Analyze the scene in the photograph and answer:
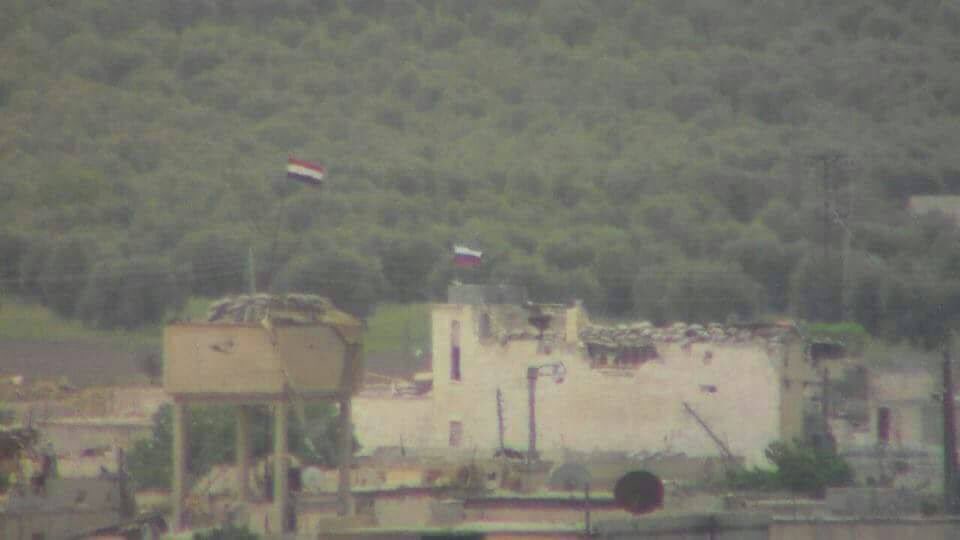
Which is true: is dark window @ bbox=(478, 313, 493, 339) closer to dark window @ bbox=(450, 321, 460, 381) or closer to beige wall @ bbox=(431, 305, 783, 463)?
beige wall @ bbox=(431, 305, 783, 463)

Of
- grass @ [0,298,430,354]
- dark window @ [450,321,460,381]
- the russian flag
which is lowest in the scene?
dark window @ [450,321,460,381]

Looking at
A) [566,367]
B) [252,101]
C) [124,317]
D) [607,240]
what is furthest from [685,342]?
[252,101]

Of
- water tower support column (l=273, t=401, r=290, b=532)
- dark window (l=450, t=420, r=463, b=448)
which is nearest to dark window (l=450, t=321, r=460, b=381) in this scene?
dark window (l=450, t=420, r=463, b=448)

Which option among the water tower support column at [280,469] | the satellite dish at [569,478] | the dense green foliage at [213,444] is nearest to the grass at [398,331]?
the dense green foliage at [213,444]

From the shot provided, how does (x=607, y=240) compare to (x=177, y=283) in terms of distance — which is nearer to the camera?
(x=177, y=283)

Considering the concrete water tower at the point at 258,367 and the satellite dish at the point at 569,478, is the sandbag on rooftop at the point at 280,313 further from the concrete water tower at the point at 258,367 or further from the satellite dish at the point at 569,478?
the satellite dish at the point at 569,478

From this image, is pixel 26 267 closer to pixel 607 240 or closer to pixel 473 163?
pixel 607 240
